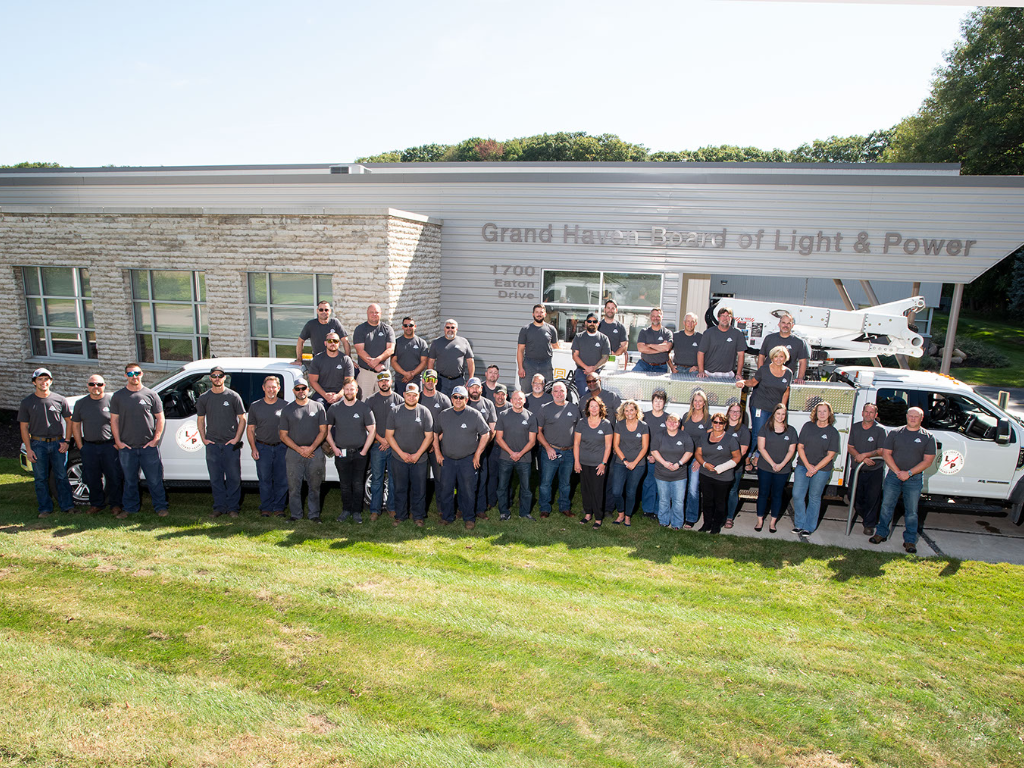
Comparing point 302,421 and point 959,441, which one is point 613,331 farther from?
point 302,421

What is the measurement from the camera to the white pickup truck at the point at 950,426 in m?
7.93

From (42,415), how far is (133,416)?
3.78 ft

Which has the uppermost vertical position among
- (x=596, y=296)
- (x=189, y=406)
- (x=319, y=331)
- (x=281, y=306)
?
(x=596, y=296)

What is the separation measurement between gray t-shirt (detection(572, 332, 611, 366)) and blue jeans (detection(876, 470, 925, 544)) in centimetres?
391

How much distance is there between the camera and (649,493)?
8.36 meters

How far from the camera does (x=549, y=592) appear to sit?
634cm

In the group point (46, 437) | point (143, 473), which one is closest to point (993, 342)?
point (143, 473)

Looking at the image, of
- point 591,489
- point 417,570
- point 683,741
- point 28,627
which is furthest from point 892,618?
point 28,627

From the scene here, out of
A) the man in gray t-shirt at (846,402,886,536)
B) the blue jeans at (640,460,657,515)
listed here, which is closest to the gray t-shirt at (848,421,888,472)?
the man in gray t-shirt at (846,402,886,536)

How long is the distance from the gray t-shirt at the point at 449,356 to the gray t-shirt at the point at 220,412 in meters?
2.80

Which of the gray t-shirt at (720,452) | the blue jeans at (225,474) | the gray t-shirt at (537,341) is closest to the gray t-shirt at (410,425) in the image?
the blue jeans at (225,474)

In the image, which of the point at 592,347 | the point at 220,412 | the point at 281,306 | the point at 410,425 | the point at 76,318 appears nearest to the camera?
the point at 410,425

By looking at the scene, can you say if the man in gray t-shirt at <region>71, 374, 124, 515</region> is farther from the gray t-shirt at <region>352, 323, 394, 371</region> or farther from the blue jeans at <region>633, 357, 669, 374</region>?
the blue jeans at <region>633, 357, 669, 374</region>

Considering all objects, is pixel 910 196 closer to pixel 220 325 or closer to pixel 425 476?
pixel 425 476
